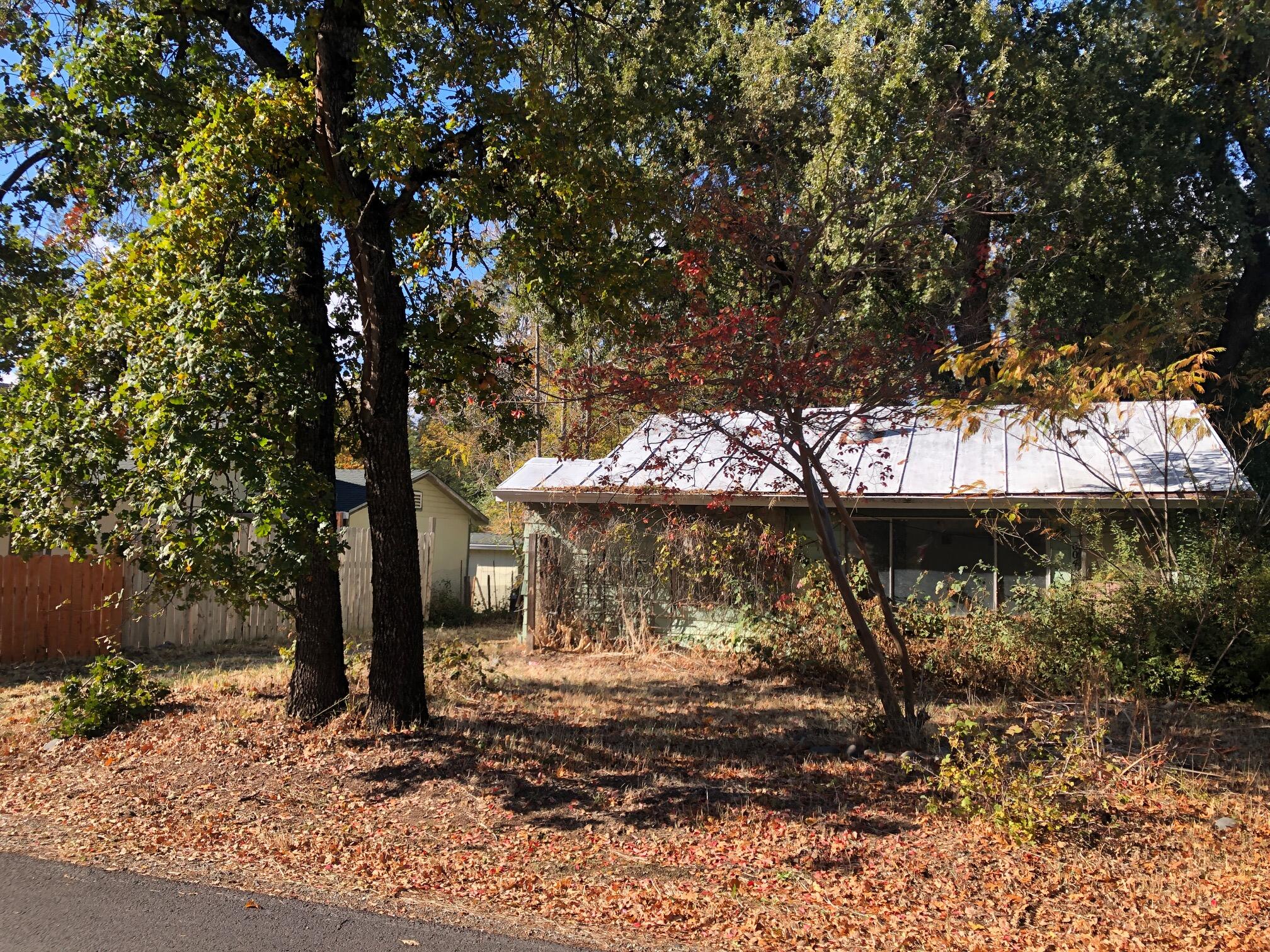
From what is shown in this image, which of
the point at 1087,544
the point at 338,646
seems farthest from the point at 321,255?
the point at 1087,544

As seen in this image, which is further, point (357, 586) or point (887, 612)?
point (357, 586)

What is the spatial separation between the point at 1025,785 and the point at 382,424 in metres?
5.78

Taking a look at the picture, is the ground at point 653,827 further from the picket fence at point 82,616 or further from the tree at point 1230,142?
the tree at point 1230,142

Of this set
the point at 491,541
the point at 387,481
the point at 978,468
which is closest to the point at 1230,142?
the point at 978,468

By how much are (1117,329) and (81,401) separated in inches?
350

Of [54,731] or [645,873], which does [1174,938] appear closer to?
[645,873]

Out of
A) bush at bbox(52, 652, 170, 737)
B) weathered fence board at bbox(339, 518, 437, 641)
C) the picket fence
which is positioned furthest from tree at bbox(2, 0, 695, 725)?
weathered fence board at bbox(339, 518, 437, 641)

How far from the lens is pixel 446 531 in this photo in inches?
984

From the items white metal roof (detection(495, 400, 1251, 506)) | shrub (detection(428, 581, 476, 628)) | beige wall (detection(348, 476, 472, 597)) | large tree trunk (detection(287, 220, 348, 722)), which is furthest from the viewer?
beige wall (detection(348, 476, 472, 597))

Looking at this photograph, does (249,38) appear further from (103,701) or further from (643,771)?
(643,771)

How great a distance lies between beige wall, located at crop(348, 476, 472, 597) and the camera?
77.6ft

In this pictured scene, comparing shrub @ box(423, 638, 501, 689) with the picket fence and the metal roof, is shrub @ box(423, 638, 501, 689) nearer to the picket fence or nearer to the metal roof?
the picket fence

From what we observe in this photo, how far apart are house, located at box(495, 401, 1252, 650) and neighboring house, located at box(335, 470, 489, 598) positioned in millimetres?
7672

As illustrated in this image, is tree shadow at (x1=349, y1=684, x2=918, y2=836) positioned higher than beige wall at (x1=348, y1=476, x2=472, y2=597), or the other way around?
beige wall at (x1=348, y1=476, x2=472, y2=597)
